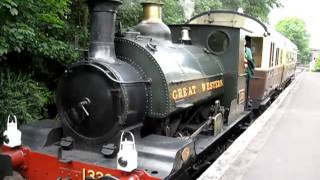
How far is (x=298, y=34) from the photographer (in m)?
76.6

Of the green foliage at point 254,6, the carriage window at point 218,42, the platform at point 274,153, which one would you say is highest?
the green foliage at point 254,6

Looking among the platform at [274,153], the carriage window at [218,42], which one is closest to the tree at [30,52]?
the carriage window at [218,42]

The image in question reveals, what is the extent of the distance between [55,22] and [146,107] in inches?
110

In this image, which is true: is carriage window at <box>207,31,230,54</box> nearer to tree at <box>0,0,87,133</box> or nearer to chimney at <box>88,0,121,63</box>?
tree at <box>0,0,87,133</box>

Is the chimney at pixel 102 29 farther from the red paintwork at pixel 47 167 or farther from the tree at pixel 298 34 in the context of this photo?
the tree at pixel 298 34

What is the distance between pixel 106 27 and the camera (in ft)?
15.6

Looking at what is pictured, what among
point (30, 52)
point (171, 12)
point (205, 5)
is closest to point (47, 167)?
point (30, 52)

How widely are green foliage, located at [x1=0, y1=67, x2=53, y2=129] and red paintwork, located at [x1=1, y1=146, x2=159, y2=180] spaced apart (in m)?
1.38

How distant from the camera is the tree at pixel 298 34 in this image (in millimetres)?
75875

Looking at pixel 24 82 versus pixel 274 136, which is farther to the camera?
pixel 274 136

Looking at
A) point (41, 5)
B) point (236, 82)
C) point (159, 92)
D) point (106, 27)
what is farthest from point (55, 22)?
point (236, 82)

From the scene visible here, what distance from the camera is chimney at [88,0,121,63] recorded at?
15.4 ft

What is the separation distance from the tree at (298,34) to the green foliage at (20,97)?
237ft

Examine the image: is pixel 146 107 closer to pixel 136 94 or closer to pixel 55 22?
pixel 136 94
